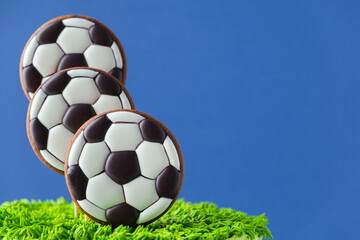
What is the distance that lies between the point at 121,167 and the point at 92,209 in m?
0.15

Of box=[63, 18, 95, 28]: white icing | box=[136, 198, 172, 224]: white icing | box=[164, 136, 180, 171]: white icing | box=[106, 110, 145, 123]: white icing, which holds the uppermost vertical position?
box=[63, 18, 95, 28]: white icing

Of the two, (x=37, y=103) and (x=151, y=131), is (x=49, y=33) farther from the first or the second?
(x=151, y=131)

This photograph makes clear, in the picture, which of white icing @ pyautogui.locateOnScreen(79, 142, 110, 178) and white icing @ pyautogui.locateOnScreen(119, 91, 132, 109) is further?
white icing @ pyautogui.locateOnScreen(119, 91, 132, 109)

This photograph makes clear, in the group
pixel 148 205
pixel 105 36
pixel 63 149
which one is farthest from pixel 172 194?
pixel 105 36

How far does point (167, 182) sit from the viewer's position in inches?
55.6

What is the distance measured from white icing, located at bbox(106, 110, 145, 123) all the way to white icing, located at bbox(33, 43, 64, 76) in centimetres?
41

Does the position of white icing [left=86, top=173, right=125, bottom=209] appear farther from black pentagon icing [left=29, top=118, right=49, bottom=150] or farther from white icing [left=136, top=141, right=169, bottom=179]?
black pentagon icing [left=29, top=118, right=49, bottom=150]

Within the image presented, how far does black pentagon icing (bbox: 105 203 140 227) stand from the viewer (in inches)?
55.2

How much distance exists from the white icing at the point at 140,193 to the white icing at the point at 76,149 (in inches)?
6.3

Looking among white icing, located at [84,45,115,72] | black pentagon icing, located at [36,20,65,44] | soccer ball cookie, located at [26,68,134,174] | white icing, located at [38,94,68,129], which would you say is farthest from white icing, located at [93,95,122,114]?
black pentagon icing, located at [36,20,65,44]

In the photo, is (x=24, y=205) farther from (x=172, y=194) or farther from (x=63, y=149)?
(x=172, y=194)

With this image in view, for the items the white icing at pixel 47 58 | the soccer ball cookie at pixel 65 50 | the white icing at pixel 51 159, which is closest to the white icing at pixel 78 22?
the soccer ball cookie at pixel 65 50

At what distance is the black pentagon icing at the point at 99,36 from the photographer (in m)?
1.78

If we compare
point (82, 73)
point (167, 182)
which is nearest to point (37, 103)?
point (82, 73)
